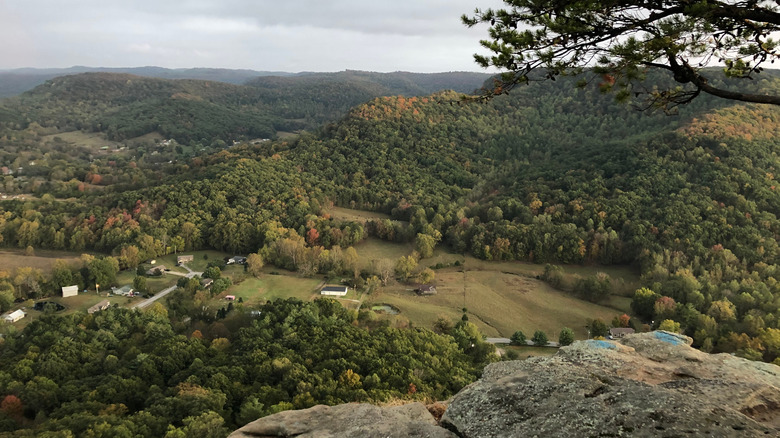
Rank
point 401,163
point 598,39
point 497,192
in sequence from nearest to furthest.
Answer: point 598,39, point 497,192, point 401,163

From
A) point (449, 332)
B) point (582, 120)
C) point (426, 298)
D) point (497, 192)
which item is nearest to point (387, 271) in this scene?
point (426, 298)

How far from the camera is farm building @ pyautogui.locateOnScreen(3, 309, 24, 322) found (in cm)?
4479

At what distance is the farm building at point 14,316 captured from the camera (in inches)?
1764

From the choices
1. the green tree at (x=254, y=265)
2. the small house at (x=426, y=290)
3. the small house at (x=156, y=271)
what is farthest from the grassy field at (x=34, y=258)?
the small house at (x=426, y=290)

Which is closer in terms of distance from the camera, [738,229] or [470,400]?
[470,400]

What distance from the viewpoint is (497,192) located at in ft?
268

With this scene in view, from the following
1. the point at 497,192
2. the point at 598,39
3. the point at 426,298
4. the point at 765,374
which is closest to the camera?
the point at 598,39

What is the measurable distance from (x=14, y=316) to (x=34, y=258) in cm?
2019

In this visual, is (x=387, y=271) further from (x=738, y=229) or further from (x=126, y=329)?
(x=738, y=229)

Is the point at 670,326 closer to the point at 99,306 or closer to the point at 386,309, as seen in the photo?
the point at 386,309

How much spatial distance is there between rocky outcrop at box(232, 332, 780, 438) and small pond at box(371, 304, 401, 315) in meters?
33.5

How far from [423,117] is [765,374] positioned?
98238mm

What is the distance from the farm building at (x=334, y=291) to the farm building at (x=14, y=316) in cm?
3203

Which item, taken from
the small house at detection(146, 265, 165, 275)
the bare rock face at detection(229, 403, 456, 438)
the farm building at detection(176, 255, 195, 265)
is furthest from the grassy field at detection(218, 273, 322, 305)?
the bare rock face at detection(229, 403, 456, 438)
